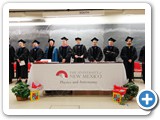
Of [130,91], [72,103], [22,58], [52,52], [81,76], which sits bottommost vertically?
[72,103]

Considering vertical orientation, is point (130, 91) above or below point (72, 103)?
above

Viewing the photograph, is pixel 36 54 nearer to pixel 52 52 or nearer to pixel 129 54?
pixel 52 52

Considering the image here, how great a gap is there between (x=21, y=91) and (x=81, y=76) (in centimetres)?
85

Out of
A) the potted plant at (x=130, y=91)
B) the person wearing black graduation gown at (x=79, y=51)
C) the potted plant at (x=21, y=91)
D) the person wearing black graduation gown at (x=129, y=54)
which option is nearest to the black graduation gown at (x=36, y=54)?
the person wearing black graduation gown at (x=79, y=51)

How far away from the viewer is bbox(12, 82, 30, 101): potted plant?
9.26ft

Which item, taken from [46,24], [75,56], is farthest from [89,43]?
[75,56]

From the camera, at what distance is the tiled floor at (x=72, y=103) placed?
2.58 m

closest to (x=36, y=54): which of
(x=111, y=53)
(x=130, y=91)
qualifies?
(x=111, y=53)

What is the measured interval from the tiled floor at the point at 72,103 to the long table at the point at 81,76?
0.14 m

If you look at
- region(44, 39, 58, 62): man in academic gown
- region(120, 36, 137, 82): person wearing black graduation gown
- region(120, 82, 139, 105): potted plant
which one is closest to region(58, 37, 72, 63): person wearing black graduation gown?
region(44, 39, 58, 62): man in academic gown

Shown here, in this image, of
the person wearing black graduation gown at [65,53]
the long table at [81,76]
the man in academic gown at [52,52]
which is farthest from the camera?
the man in academic gown at [52,52]

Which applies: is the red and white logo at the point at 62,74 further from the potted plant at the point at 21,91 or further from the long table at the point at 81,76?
the potted plant at the point at 21,91

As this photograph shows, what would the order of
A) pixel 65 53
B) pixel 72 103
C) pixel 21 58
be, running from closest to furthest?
A: pixel 72 103
pixel 65 53
pixel 21 58

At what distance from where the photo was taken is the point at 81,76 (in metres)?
3.05
